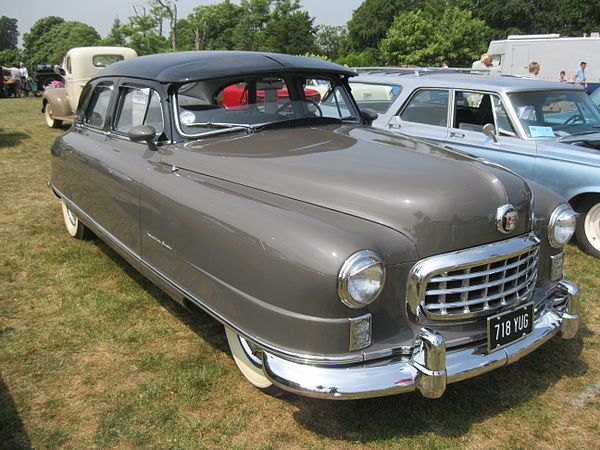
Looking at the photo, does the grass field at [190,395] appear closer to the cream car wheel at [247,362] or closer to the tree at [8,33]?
the cream car wheel at [247,362]

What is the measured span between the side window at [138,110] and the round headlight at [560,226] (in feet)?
8.12

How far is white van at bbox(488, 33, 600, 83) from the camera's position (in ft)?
54.8

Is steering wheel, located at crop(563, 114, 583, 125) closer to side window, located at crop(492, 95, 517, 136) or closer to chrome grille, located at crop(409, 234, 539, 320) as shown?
side window, located at crop(492, 95, 517, 136)

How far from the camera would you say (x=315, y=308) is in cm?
220

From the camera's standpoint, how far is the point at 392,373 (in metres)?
2.27

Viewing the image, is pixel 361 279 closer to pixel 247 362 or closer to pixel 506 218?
pixel 506 218

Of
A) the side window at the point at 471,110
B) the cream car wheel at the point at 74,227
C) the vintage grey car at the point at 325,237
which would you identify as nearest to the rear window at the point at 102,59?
the cream car wheel at the point at 74,227

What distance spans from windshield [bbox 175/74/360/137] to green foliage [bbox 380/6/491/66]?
46.3 meters

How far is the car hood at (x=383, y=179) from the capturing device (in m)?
2.45

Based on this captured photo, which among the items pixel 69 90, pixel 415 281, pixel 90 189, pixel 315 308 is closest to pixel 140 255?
pixel 90 189

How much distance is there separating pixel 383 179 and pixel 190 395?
5.06 ft

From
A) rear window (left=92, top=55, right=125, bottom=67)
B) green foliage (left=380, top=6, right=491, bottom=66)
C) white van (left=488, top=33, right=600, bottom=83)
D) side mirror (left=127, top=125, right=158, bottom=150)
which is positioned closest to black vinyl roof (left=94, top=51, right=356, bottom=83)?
side mirror (left=127, top=125, right=158, bottom=150)

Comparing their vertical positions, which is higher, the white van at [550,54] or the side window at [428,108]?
the white van at [550,54]

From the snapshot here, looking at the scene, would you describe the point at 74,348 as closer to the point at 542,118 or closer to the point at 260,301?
the point at 260,301
